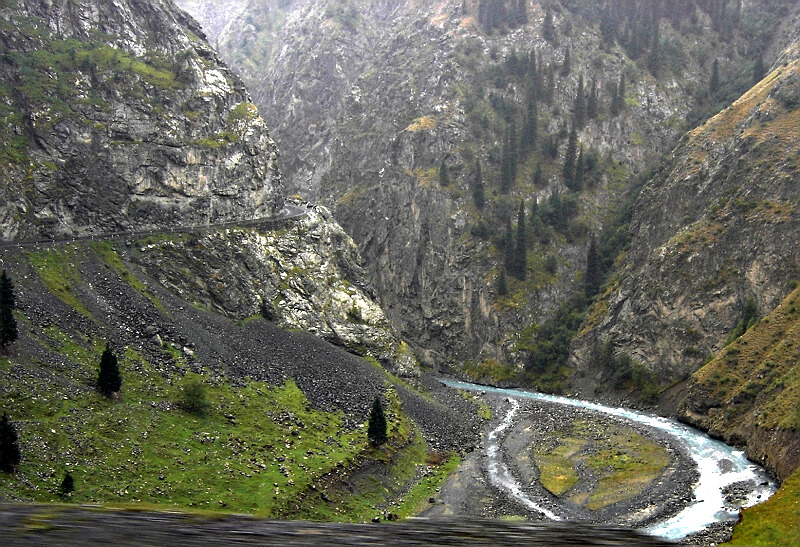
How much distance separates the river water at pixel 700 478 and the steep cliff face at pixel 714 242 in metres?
18.5

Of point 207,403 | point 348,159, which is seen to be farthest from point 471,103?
point 207,403

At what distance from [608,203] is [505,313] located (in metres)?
36.5

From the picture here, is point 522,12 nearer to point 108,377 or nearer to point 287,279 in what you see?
point 287,279

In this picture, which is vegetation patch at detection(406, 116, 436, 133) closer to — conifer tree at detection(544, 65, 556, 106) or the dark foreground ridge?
conifer tree at detection(544, 65, 556, 106)

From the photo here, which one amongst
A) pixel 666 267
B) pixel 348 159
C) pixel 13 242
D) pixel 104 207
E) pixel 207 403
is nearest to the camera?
pixel 207 403

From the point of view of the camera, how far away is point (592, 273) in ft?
419

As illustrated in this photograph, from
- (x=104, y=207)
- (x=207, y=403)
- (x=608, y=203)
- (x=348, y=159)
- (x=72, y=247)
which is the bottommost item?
(x=207, y=403)

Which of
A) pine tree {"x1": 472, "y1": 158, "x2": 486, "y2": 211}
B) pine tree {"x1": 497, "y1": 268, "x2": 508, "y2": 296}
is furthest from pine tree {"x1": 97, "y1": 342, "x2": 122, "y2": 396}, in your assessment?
pine tree {"x1": 472, "y1": 158, "x2": 486, "y2": 211}

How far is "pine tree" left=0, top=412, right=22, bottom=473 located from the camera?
3938 cm

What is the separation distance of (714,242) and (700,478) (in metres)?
52.0

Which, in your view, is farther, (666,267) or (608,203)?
(608,203)

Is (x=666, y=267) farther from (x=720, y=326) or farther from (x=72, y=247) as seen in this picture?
(x=72, y=247)

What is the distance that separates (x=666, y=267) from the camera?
106812 mm

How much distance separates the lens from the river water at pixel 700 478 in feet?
167
